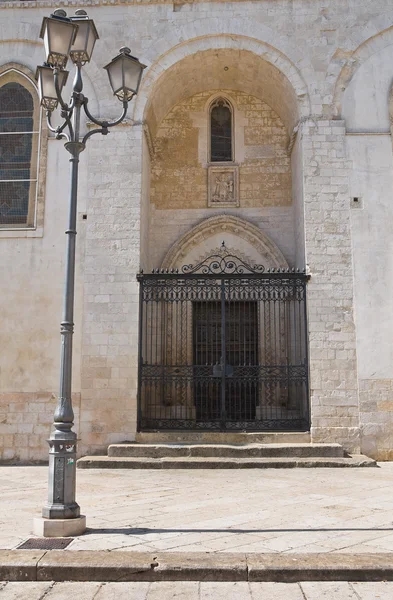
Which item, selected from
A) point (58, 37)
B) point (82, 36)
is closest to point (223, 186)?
point (82, 36)

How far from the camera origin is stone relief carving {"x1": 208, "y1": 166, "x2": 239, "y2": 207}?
43.9 feet

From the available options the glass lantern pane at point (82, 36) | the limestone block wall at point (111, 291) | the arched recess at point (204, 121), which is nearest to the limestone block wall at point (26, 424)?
the limestone block wall at point (111, 291)

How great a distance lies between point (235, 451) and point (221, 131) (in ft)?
24.8

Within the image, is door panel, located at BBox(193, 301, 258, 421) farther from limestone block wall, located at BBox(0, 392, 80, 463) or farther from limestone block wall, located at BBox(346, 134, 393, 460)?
limestone block wall, located at BBox(0, 392, 80, 463)

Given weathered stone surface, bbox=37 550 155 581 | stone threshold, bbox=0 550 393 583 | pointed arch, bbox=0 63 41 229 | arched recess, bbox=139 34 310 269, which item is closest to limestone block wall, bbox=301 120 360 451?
arched recess, bbox=139 34 310 269

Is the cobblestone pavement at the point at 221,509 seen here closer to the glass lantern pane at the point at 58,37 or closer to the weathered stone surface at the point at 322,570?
the weathered stone surface at the point at 322,570

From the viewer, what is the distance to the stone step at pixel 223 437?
35.0 ft

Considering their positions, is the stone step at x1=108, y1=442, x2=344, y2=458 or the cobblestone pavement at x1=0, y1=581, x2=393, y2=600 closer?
the cobblestone pavement at x1=0, y1=581, x2=393, y2=600

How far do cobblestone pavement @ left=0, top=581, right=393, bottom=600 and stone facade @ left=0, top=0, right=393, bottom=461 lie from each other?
21.9ft

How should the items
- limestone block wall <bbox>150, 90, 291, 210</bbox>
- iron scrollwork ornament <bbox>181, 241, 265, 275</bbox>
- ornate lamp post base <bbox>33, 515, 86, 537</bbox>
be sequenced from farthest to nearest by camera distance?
1. limestone block wall <bbox>150, 90, 291, 210</bbox>
2. iron scrollwork ornament <bbox>181, 241, 265, 275</bbox>
3. ornate lamp post base <bbox>33, 515, 86, 537</bbox>

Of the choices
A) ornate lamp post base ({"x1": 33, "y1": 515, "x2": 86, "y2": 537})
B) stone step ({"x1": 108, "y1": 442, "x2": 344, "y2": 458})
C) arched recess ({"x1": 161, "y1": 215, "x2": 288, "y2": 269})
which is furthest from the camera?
arched recess ({"x1": 161, "y1": 215, "x2": 288, "y2": 269})

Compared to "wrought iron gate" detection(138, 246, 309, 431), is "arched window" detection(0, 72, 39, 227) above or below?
above

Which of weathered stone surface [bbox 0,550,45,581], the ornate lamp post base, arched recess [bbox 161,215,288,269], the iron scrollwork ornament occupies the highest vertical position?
arched recess [bbox 161,215,288,269]

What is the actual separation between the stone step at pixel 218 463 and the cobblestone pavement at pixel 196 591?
568 centimetres
